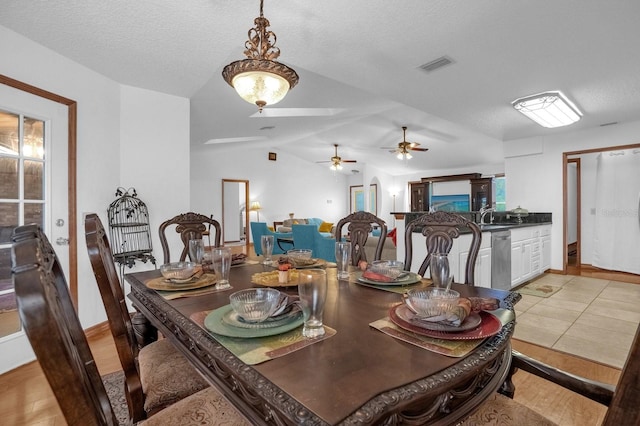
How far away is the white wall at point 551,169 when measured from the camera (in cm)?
464

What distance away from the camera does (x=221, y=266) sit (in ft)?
4.60

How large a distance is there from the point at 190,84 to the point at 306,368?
3.13 meters

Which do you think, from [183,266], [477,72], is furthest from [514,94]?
[183,266]

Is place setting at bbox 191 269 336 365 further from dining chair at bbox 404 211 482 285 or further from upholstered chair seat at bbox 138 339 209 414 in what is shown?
dining chair at bbox 404 211 482 285

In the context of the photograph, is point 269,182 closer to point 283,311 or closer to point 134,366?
point 134,366

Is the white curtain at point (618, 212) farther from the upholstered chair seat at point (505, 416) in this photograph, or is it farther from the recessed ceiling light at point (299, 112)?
the upholstered chair seat at point (505, 416)

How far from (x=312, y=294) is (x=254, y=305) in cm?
23

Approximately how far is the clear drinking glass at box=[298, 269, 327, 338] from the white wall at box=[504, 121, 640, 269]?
5.73 meters

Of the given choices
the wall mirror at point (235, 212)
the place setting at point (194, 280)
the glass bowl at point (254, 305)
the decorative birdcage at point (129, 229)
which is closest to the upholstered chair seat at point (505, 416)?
the glass bowl at point (254, 305)

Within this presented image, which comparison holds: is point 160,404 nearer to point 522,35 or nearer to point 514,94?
point 522,35

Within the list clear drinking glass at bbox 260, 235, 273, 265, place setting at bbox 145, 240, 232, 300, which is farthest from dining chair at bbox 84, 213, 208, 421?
clear drinking glass at bbox 260, 235, 273, 265

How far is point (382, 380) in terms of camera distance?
0.64 metres

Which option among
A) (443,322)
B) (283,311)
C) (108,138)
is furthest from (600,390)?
(108,138)

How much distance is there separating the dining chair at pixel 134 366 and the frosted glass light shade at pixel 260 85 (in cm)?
125
